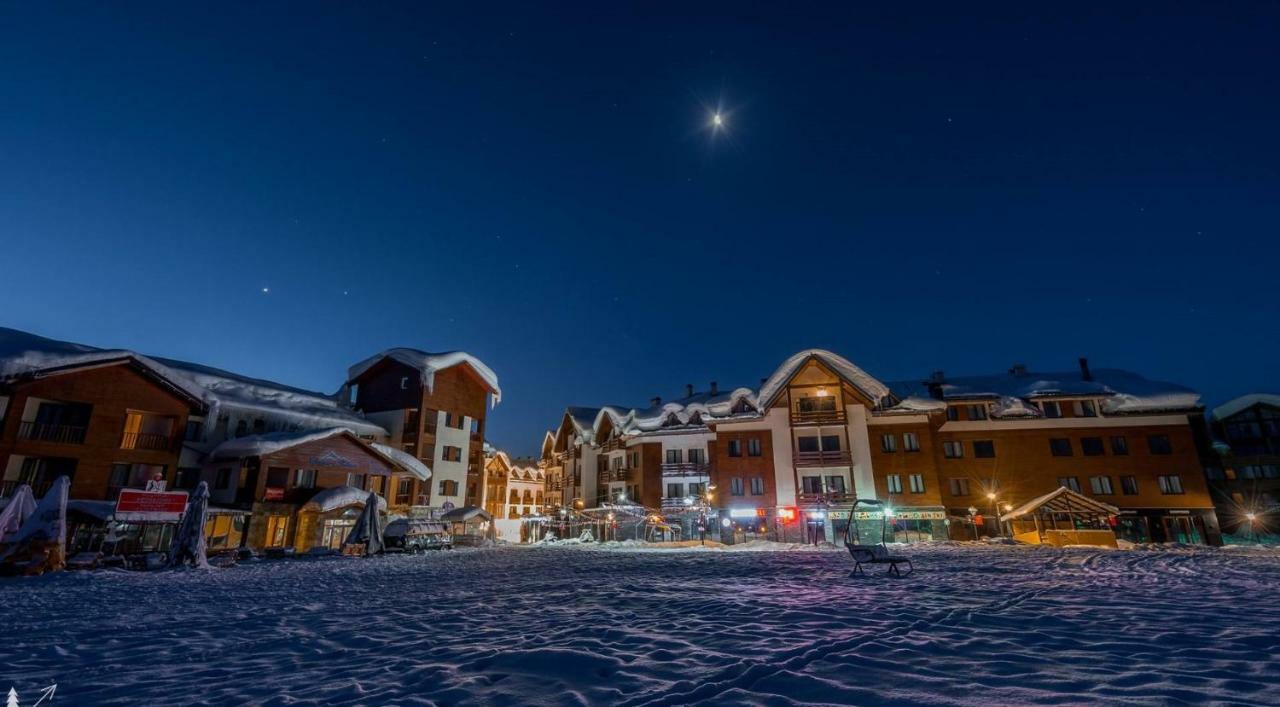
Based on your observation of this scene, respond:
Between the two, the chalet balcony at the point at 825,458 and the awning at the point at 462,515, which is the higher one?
the chalet balcony at the point at 825,458

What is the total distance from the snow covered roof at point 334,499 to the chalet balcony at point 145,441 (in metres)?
8.06

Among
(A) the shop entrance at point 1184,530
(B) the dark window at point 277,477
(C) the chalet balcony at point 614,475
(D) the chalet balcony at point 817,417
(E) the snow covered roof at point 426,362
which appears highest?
(E) the snow covered roof at point 426,362

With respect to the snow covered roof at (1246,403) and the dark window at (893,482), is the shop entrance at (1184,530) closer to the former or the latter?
the snow covered roof at (1246,403)

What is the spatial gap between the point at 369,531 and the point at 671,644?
24334mm

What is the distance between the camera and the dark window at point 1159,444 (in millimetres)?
34438

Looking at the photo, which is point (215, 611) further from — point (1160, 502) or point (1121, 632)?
point (1160, 502)

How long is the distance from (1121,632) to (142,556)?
25.1 m

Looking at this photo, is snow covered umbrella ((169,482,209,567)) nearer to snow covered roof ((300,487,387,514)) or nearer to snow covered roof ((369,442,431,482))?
snow covered roof ((300,487,387,514))

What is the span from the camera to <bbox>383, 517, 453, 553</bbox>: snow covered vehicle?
1115 inches

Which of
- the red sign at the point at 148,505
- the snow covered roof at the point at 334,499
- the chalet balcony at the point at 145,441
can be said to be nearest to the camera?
the red sign at the point at 148,505

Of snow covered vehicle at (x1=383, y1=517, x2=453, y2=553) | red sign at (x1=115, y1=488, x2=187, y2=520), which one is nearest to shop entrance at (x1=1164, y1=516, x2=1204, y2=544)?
snow covered vehicle at (x1=383, y1=517, x2=453, y2=553)

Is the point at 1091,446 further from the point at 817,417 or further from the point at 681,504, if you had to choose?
the point at 681,504

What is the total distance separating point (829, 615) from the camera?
7.22 metres

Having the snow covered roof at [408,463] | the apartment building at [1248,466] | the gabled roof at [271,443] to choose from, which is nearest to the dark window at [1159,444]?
the apartment building at [1248,466]
